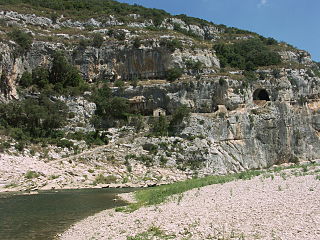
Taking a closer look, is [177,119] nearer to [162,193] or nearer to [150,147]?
[150,147]

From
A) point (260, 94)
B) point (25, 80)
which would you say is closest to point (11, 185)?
point (25, 80)

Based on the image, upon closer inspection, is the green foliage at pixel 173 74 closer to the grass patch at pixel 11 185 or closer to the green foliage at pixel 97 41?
the green foliage at pixel 97 41

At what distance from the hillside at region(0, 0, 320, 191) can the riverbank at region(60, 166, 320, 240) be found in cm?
2385

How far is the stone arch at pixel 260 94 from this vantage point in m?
67.9

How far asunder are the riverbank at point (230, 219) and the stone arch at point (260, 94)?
52.2m

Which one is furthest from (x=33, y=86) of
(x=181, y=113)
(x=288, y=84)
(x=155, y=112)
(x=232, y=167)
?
(x=288, y=84)

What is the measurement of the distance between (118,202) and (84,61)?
159 feet

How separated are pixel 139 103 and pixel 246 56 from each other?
103 feet

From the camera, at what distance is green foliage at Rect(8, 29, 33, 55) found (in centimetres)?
5984

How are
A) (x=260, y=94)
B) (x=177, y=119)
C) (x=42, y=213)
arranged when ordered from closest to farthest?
1. (x=42, y=213)
2. (x=177, y=119)
3. (x=260, y=94)

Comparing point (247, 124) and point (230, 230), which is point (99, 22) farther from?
point (230, 230)

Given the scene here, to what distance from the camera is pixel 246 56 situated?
77438 millimetres

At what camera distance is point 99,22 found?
267 ft

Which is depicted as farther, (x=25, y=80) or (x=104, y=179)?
(x=25, y=80)
